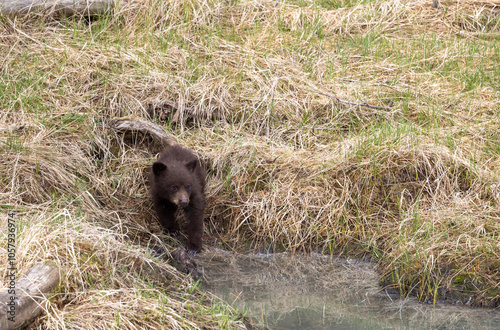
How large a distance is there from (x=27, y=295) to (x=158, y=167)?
206 centimetres

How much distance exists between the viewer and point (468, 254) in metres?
4.75

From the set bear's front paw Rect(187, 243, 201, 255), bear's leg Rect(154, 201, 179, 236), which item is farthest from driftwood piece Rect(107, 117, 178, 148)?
bear's front paw Rect(187, 243, 201, 255)

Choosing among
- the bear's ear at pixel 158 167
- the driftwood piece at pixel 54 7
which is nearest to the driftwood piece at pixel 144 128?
the bear's ear at pixel 158 167

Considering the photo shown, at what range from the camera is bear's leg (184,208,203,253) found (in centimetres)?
539

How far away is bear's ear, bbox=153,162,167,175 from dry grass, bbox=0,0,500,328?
0.44 meters

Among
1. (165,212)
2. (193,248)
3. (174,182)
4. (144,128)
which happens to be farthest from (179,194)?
(144,128)

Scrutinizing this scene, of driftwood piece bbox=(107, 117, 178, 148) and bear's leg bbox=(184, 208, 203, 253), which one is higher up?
driftwood piece bbox=(107, 117, 178, 148)

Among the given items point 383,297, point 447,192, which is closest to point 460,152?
point 447,192

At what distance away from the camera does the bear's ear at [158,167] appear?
538 cm

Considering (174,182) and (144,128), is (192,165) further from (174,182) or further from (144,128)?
(144,128)

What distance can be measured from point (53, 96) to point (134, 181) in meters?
1.48

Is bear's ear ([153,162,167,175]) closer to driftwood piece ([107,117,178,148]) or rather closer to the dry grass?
the dry grass

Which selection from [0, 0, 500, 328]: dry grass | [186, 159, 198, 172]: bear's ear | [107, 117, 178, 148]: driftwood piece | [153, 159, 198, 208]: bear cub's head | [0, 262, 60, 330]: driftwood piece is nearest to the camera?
[0, 262, 60, 330]: driftwood piece

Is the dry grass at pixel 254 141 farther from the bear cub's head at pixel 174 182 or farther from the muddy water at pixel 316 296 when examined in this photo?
the bear cub's head at pixel 174 182
